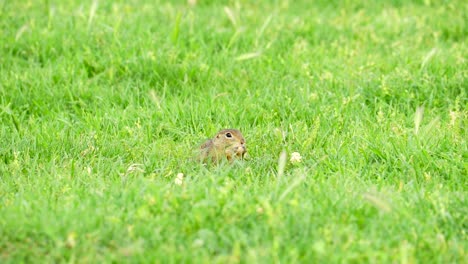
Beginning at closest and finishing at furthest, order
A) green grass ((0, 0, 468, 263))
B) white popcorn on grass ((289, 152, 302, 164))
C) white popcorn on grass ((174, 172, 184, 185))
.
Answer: green grass ((0, 0, 468, 263)) < white popcorn on grass ((174, 172, 184, 185)) < white popcorn on grass ((289, 152, 302, 164))

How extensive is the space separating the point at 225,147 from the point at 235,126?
93cm

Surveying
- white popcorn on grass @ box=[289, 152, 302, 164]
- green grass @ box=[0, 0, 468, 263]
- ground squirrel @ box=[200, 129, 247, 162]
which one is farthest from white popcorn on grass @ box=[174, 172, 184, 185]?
white popcorn on grass @ box=[289, 152, 302, 164]

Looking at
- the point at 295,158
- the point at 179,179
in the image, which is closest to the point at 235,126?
the point at 295,158

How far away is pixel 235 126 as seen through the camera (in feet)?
23.0

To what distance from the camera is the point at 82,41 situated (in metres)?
8.42

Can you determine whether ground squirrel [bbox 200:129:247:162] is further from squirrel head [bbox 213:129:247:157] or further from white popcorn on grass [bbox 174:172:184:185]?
white popcorn on grass [bbox 174:172:184:185]

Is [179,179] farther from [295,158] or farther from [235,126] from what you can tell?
[235,126]

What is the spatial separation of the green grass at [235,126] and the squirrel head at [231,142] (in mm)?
116

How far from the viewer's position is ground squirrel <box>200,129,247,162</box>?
6090 mm

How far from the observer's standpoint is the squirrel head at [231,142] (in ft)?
20.0

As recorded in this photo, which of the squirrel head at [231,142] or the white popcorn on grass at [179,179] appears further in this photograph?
the squirrel head at [231,142]

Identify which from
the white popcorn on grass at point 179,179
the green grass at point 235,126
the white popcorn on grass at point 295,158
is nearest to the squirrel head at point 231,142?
the green grass at point 235,126

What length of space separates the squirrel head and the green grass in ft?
0.38

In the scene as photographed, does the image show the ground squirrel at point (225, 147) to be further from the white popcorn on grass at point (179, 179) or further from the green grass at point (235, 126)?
the white popcorn on grass at point (179, 179)
